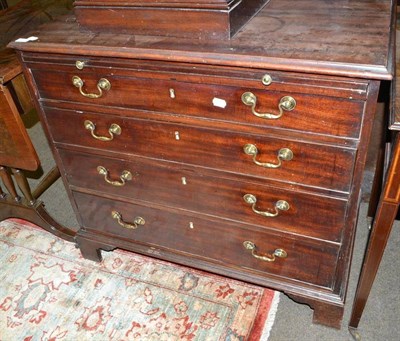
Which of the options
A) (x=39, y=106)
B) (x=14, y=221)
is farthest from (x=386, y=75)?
(x=14, y=221)

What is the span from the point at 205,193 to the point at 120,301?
0.69 metres

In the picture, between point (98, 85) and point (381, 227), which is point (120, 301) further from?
point (381, 227)

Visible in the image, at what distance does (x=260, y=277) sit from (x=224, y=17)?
952 millimetres

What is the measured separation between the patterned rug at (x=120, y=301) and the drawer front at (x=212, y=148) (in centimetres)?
68

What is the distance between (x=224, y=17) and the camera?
1.13 metres

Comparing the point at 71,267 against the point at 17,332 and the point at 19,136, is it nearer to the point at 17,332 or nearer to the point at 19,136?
the point at 17,332

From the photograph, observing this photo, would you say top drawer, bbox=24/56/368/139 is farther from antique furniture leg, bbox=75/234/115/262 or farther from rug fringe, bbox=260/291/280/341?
rug fringe, bbox=260/291/280/341

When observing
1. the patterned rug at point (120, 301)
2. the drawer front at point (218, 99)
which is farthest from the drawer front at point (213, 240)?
the drawer front at point (218, 99)

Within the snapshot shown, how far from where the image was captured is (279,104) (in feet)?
3.61

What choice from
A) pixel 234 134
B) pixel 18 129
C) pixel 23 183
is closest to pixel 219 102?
pixel 234 134

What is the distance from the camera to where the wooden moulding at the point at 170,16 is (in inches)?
44.9

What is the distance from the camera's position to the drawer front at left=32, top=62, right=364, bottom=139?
1.07 metres

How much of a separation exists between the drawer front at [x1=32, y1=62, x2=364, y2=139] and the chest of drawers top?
2.7 inches

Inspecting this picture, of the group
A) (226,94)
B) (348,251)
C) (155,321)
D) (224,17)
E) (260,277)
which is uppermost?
(224,17)
